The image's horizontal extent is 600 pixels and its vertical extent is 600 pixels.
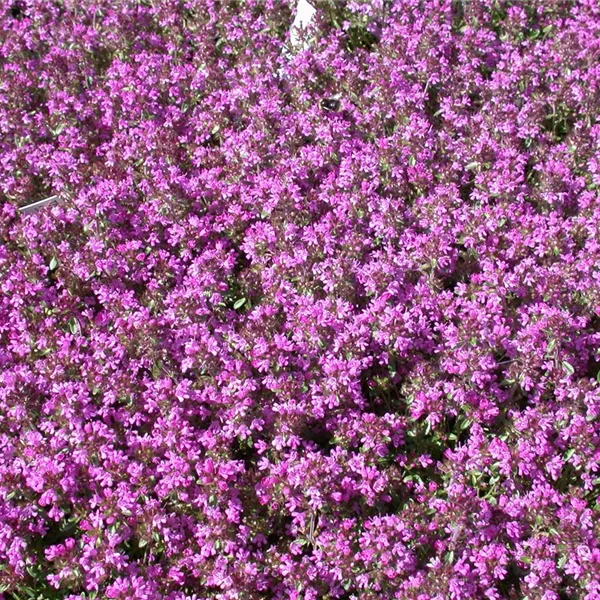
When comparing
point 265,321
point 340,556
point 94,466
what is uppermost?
point 265,321

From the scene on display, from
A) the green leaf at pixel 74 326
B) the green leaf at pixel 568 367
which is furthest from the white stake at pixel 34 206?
the green leaf at pixel 568 367

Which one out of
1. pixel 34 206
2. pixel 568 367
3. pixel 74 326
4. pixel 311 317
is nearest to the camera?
pixel 568 367

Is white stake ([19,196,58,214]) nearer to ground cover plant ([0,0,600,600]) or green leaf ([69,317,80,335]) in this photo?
ground cover plant ([0,0,600,600])

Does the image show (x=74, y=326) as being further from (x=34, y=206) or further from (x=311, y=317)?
(x=311, y=317)

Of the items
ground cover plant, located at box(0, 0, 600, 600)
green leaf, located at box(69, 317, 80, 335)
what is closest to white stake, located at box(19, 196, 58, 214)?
ground cover plant, located at box(0, 0, 600, 600)

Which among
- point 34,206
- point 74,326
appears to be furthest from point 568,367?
point 34,206

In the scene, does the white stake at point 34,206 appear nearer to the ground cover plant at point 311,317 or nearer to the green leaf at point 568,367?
the ground cover plant at point 311,317

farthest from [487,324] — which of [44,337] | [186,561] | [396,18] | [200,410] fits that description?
[396,18]

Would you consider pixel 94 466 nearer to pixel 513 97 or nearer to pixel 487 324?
pixel 487 324
